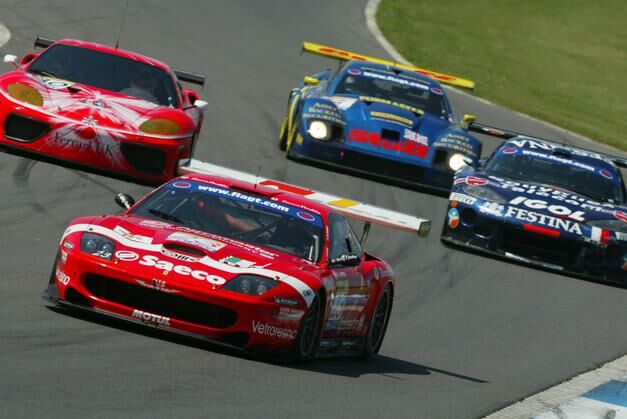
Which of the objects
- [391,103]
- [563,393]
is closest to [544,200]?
[391,103]

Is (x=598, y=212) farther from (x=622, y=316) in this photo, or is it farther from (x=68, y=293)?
(x=68, y=293)

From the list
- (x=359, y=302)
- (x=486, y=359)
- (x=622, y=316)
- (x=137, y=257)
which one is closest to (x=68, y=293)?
(x=137, y=257)

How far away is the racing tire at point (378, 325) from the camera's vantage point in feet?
30.6

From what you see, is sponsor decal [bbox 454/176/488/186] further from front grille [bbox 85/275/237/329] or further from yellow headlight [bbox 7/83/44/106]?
front grille [bbox 85/275/237/329]

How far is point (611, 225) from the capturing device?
44.0 ft

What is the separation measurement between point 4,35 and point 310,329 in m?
13.8

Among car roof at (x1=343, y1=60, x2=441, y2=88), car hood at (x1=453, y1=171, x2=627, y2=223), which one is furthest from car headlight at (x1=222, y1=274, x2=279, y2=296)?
car roof at (x1=343, y1=60, x2=441, y2=88)

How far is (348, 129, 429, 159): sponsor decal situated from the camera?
1631 cm

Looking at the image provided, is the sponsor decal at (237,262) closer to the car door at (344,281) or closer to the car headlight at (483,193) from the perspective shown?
the car door at (344,281)

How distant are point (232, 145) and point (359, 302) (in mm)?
8222

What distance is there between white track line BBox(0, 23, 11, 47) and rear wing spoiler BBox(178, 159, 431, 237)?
36.7ft

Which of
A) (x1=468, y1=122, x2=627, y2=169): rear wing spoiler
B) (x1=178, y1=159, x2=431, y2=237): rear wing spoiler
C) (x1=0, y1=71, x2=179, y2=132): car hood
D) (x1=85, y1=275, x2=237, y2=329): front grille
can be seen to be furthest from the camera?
(x1=468, y1=122, x2=627, y2=169): rear wing spoiler

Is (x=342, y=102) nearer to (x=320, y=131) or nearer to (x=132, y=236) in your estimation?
(x=320, y=131)

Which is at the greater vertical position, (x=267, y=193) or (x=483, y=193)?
(x=267, y=193)
